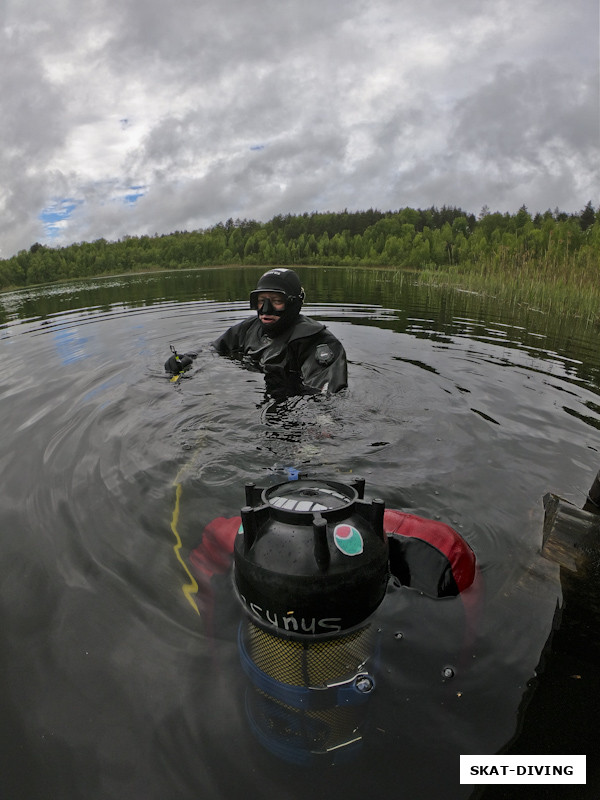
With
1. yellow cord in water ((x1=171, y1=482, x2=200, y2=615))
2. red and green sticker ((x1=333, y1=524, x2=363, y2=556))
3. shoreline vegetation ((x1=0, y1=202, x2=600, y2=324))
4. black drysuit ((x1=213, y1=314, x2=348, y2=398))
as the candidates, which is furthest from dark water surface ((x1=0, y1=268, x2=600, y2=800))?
→ shoreline vegetation ((x1=0, y1=202, x2=600, y2=324))

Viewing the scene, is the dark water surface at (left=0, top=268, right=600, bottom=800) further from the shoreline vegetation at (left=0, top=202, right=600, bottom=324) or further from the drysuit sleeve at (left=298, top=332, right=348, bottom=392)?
the shoreline vegetation at (left=0, top=202, right=600, bottom=324)

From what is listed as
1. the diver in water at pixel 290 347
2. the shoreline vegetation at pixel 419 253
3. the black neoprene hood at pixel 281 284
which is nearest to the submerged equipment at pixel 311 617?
the diver in water at pixel 290 347

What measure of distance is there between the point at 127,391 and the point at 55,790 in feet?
16.1

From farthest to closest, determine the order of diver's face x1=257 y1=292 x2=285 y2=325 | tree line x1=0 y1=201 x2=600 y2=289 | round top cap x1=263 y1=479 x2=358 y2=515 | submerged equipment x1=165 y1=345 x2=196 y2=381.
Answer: tree line x1=0 y1=201 x2=600 y2=289, submerged equipment x1=165 y1=345 x2=196 y2=381, diver's face x1=257 y1=292 x2=285 y2=325, round top cap x1=263 y1=479 x2=358 y2=515

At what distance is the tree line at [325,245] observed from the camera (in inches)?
2170

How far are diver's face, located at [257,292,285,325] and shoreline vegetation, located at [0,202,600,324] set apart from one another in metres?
9.20

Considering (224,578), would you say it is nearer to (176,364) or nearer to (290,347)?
(290,347)

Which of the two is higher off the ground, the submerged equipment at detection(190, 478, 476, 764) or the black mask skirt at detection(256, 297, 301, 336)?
the black mask skirt at detection(256, 297, 301, 336)

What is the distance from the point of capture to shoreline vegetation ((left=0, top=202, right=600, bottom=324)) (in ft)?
44.5

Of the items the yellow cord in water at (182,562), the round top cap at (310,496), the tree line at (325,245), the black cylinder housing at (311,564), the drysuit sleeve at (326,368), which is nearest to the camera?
the black cylinder housing at (311,564)

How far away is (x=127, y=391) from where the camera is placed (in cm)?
595

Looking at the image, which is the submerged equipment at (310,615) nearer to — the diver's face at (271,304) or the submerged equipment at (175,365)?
the diver's face at (271,304)

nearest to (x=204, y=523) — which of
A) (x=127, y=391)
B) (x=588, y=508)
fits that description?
(x=588, y=508)

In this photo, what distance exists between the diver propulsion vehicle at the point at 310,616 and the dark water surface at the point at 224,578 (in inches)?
3.5
